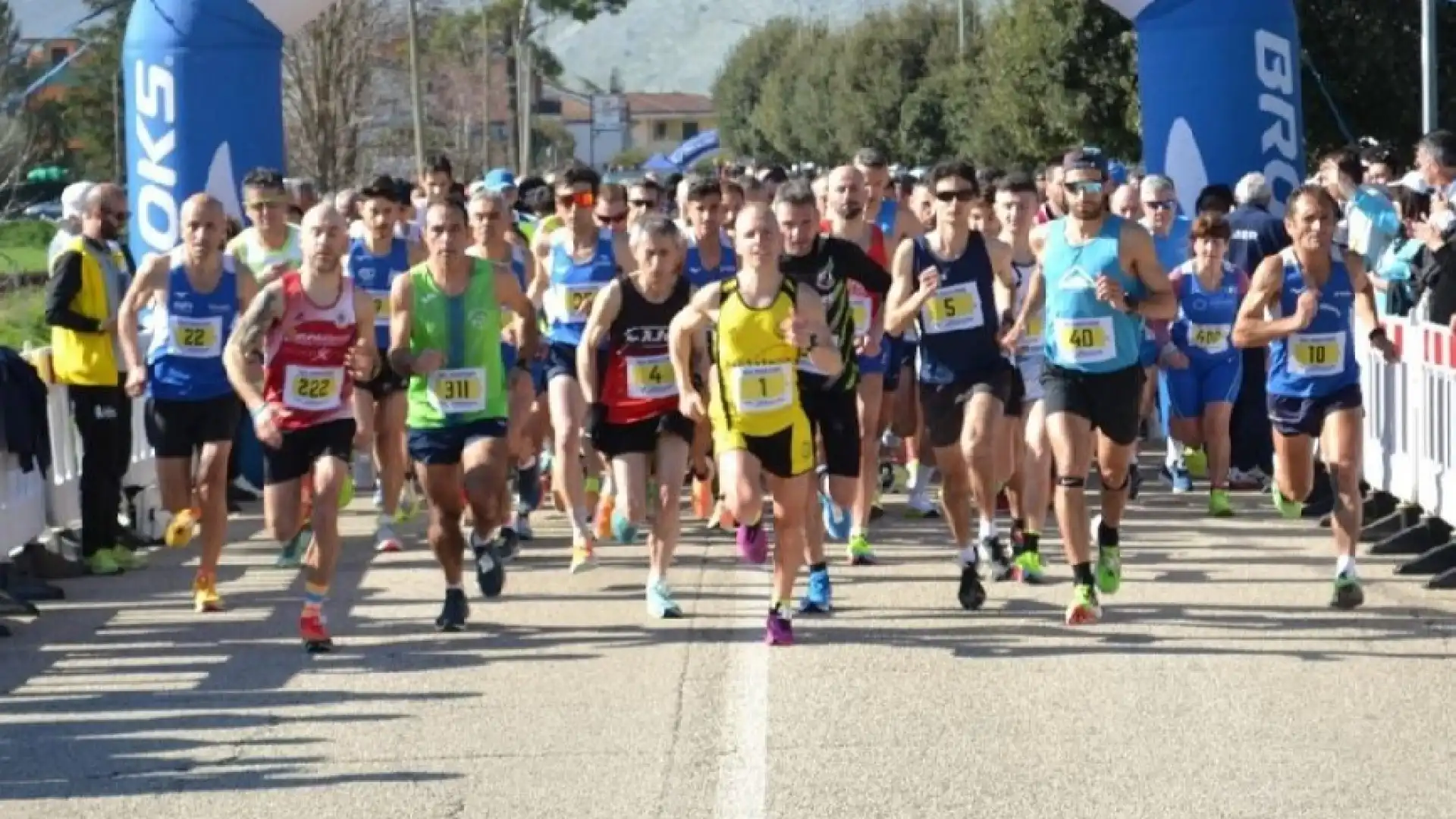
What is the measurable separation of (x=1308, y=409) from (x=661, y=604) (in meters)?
2.98

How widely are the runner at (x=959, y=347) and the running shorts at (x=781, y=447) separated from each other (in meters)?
1.39

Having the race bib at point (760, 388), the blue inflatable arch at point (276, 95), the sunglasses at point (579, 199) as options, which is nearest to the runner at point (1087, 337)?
the race bib at point (760, 388)

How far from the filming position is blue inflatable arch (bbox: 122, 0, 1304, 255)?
17109 millimetres

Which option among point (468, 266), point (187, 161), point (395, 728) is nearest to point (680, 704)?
point (395, 728)

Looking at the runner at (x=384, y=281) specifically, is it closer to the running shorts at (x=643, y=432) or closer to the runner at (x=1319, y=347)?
the running shorts at (x=643, y=432)

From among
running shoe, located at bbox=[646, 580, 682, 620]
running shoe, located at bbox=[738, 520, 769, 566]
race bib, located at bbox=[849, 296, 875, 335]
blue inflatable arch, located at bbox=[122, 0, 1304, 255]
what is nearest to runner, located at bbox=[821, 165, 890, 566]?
race bib, located at bbox=[849, 296, 875, 335]

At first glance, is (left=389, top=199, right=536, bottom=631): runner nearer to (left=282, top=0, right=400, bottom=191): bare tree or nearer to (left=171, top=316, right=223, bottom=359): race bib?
(left=171, top=316, right=223, bottom=359): race bib

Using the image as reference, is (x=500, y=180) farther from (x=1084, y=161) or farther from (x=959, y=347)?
(x=1084, y=161)

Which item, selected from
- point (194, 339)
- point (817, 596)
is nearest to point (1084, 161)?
point (817, 596)

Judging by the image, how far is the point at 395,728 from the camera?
9.03m

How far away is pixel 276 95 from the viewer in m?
17.7

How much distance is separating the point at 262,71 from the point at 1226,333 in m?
6.50

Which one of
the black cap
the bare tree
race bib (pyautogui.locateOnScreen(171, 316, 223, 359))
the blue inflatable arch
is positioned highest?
the bare tree

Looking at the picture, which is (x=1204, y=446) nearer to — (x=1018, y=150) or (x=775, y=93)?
(x=1018, y=150)
